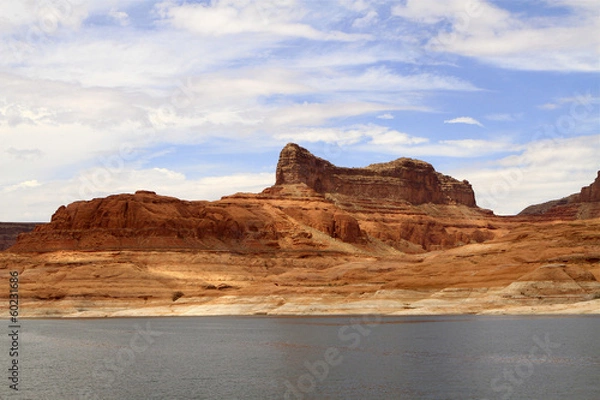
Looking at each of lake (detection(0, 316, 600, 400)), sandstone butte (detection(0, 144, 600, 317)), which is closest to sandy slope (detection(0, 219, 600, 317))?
sandstone butte (detection(0, 144, 600, 317))

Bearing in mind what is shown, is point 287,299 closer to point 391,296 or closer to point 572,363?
point 391,296

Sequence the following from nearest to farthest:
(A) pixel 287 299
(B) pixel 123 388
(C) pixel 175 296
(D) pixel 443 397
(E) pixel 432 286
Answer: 1. (D) pixel 443 397
2. (B) pixel 123 388
3. (E) pixel 432 286
4. (A) pixel 287 299
5. (C) pixel 175 296

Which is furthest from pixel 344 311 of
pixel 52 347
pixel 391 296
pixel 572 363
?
Result: pixel 572 363

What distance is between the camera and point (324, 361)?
66938 millimetres

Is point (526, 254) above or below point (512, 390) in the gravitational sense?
above

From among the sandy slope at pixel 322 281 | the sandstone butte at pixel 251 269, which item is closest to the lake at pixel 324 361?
the sandy slope at pixel 322 281

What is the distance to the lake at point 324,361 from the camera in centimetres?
5284

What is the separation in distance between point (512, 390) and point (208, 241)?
135 m

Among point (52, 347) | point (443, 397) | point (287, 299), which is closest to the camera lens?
point (443, 397)

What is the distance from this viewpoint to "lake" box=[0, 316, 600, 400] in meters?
52.8

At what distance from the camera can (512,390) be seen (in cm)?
5109

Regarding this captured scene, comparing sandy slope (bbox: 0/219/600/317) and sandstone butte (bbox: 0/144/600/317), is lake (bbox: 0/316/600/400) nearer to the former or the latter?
sandy slope (bbox: 0/219/600/317)

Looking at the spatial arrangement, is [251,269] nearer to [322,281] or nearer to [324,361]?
[322,281]

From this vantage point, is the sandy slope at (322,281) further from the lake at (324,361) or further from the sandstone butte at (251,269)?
the lake at (324,361)
